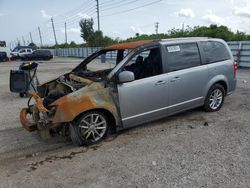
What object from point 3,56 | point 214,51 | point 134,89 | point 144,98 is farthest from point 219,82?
point 3,56

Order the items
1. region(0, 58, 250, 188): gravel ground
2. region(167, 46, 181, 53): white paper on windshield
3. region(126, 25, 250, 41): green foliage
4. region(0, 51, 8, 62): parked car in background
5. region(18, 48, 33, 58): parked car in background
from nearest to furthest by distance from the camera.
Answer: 1. region(0, 58, 250, 188): gravel ground
2. region(167, 46, 181, 53): white paper on windshield
3. region(126, 25, 250, 41): green foliage
4. region(0, 51, 8, 62): parked car in background
5. region(18, 48, 33, 58): parked car in background

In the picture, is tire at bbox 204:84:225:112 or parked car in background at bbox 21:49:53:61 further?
parked car in background at bbox 21:49:53:61

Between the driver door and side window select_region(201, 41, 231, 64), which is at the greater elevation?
side window select_region(201, 41, 231, 64)

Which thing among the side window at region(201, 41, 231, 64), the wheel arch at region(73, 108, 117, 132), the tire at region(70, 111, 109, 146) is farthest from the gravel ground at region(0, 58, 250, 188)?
the side window at region(201, 41, 231, 64)

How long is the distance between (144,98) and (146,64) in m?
0.72

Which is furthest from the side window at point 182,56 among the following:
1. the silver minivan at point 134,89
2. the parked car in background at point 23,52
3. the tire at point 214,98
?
the parked car in background at point 23,52

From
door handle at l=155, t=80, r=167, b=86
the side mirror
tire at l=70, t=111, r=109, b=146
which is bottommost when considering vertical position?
tire at l=70, t=111, r=109, b=146

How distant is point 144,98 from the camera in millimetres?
4902

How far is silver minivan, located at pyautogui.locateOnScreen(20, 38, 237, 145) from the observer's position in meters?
4.42

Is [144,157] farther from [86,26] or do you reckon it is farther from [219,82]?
[86,26]

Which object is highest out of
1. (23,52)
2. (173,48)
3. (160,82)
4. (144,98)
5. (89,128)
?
(23,52)

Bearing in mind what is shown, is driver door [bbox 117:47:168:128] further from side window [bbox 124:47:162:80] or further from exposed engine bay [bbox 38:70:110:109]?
exposed engine bay [bbox 38:70:110:109]

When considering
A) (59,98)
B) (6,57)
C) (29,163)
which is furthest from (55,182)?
(6,57)

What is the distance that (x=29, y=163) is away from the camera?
4.05 meters
